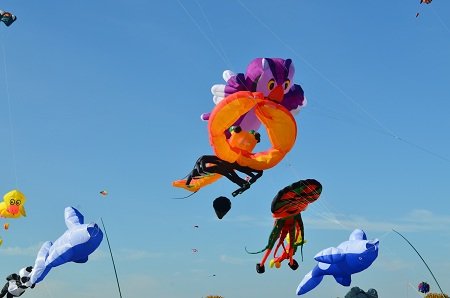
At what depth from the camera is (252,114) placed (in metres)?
18.1

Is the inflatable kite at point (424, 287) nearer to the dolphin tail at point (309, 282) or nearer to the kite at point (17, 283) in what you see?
the dolphin tail at point (309, 282)

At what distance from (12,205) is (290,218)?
19442mm

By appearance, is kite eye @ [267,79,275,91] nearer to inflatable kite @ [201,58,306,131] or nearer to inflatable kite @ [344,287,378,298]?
inflatable kite @ [201,58,306,131]

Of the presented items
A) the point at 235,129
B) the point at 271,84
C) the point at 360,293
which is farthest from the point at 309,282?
the point at 271,84

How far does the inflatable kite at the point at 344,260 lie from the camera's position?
2114cm

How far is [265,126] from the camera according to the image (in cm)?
1684

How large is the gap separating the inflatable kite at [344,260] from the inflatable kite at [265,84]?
6.11 metres

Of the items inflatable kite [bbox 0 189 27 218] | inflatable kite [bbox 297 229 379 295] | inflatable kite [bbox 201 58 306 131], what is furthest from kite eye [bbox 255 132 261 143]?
inflatable kite [bbox 0 189 27 218]

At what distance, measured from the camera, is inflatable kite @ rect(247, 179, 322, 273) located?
728 inches

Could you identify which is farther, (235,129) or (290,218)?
(290,218)

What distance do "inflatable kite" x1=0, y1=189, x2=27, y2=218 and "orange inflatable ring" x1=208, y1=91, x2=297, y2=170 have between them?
20.3m

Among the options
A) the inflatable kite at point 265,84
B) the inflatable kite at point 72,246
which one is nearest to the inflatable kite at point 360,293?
the inflatable kite at point 72,246

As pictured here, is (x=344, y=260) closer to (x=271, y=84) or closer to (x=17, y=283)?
(x=271, y=84)

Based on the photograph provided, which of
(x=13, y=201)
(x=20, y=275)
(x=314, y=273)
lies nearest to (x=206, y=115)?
(x=314, y=273)
